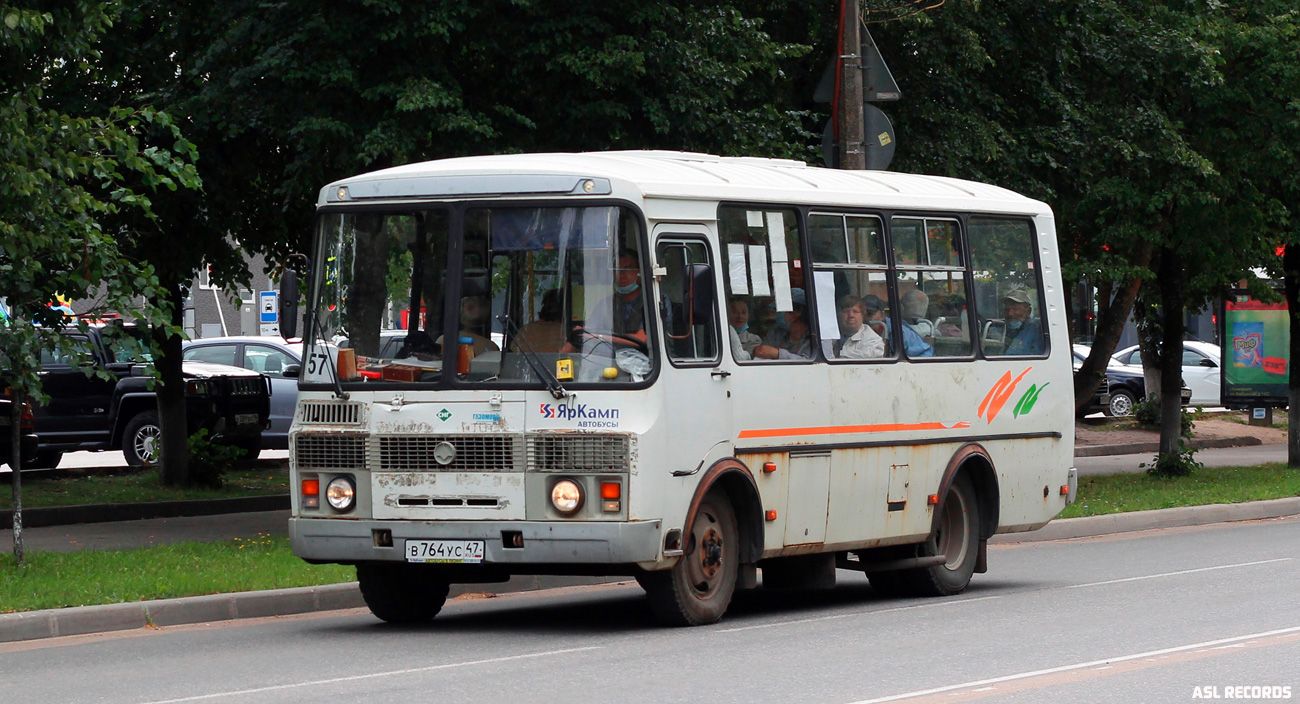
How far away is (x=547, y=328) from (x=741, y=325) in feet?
4.60

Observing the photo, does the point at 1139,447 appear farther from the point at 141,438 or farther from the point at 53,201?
the point at 53,201

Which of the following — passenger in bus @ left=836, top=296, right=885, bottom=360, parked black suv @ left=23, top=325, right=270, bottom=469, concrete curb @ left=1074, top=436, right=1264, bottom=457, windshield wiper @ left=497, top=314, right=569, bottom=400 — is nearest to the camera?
windshield wiper @ left=497, top=314, right=569, bottom=400

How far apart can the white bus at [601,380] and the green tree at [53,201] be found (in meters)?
2.60

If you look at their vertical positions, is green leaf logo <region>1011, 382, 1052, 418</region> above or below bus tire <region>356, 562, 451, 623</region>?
above

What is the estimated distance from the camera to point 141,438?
80.7 ft

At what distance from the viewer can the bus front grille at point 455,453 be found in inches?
422

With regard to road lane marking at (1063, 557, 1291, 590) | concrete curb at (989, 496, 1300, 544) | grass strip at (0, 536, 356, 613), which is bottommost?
concrete curb at (989, 496, 1300, 544)

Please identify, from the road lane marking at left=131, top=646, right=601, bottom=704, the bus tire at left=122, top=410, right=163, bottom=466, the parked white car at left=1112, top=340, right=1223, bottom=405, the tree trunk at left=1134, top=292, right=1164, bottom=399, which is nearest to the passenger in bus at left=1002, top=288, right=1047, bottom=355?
the road lane marking at left=131, top=646, right=601, bottom=704

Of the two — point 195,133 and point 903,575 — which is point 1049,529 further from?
point 195,133

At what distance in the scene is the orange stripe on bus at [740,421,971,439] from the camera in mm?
11633

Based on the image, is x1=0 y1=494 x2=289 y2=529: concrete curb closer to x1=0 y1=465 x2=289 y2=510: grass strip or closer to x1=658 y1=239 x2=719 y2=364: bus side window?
x1=0 y1=465 x2=289 y2=510: grass strip

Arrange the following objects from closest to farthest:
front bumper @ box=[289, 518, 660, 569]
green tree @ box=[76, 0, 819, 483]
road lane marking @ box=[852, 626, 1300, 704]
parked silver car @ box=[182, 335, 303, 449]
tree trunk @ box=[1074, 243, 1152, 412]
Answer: road lane marking @ box=[852, 626, 1300, 704] → front bumper @ box=[289, 518, 660, 569] → green tree @ box=[76, 0, 819, 483] → parked silver car @ box=[182, 335, 303, 449] → tree trunk @ box=[1074, 243, 1152, 412]

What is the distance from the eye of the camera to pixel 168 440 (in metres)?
21.4

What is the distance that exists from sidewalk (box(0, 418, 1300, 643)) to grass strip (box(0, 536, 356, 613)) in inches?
9.2
